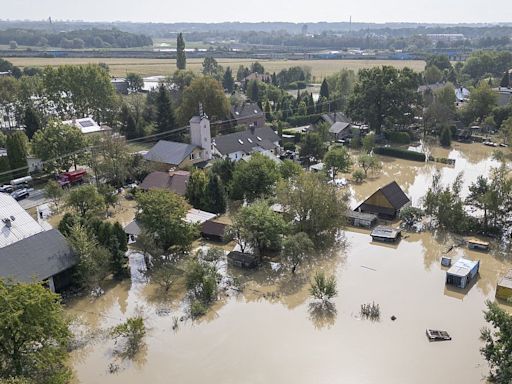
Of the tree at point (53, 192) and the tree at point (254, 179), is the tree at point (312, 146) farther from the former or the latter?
the tree at point (53, 192)

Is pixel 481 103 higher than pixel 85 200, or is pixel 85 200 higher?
pixel 481 103

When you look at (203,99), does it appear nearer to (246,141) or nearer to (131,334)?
(246,141)

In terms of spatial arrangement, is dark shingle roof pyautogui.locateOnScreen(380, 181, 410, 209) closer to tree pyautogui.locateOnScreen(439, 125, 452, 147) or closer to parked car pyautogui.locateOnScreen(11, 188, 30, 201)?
tree pyautogui.locateOnScreen(439, 125, 452, 147)

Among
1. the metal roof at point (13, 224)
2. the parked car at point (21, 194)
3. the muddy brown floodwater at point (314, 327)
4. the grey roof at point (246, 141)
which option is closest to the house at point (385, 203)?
the muddy brown floodwater at point (314, 327)

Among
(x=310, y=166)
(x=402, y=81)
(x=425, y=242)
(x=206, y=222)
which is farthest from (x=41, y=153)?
(x=402, y=81)

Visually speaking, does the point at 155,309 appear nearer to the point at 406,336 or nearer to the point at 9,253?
the point at 9,253

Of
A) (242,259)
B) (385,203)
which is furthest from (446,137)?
(242,259)
